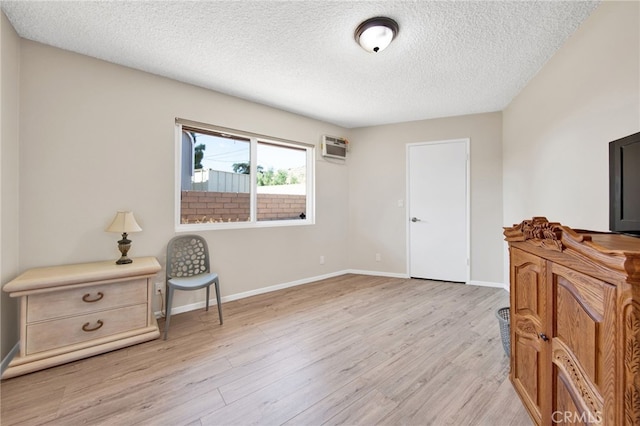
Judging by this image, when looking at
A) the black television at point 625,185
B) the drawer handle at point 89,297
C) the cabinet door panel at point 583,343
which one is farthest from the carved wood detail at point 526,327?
the drawer handle at point 89,297

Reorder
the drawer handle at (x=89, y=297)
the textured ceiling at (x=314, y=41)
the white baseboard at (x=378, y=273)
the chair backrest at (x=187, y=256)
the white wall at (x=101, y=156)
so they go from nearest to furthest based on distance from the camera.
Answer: the textured ceiling at (x=314, y=41), the drawer handle at (x=89, y=297), the white wall at (x=101, y=156), the chair backrest at (x=187, y=256), the white baseboard at (x=378, y=273)

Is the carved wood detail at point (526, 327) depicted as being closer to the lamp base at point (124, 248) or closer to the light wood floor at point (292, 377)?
the light wood floor at point (292, 377)

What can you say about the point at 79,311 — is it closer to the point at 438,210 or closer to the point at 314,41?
the point at 314,41

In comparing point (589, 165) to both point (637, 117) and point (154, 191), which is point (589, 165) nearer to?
point (637, 117)

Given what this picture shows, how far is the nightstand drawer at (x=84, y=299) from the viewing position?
1.81 m

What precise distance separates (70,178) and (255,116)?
1943 mm

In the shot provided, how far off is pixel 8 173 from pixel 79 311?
111 cm

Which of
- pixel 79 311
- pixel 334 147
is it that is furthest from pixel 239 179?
pixel 79 311

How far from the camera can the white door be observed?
3818mm

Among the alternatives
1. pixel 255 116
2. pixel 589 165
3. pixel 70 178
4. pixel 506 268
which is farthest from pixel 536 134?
pixel 70 178

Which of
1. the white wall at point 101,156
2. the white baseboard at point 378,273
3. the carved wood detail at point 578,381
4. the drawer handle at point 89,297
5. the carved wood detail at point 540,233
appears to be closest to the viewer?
the carved wood detail at point 578,381

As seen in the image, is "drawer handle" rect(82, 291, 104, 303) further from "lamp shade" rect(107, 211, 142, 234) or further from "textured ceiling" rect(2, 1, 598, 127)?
"textured ceiling" rect(2, 1, 598, 127)

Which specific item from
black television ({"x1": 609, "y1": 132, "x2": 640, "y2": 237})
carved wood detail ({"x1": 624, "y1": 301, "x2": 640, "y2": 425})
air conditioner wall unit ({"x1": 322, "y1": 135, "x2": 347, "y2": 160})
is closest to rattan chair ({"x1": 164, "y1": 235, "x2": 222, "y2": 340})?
air conditioner wall unit ({"x1": 322, "y1": 135, "x2": 347, "y2": 160})

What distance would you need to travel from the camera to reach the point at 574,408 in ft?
3.28
